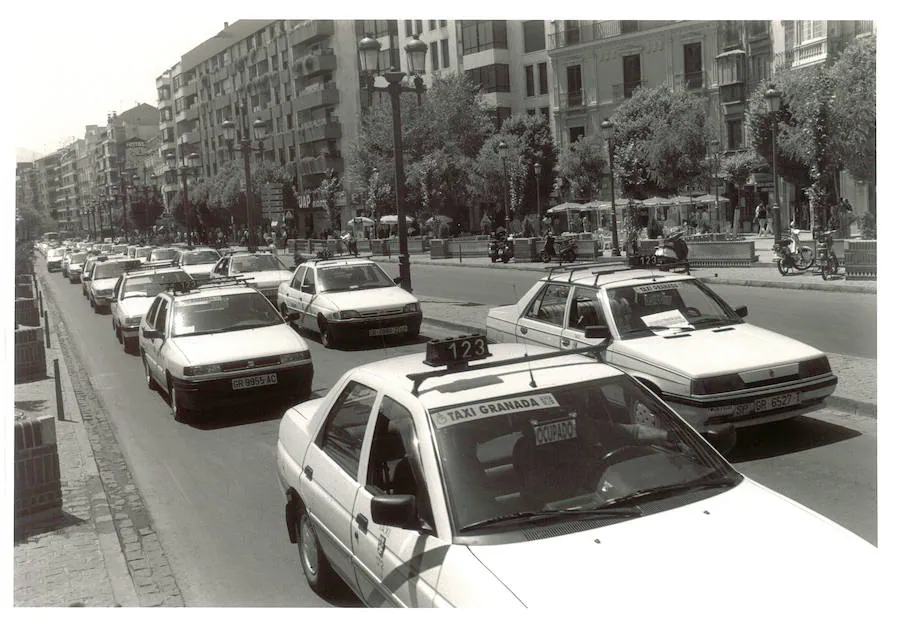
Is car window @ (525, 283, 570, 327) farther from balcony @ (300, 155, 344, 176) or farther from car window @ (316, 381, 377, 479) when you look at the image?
balcony @ (300, 155, 344, 176)

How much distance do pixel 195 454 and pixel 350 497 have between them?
521cm

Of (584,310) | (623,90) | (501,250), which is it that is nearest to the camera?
(584,310)

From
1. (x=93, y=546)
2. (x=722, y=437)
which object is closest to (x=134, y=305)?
(x=93, y=546)

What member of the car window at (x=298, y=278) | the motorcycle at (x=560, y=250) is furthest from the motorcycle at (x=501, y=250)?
the car window at (x=298, y=278)

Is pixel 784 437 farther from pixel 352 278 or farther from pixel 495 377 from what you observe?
pixel 352 278

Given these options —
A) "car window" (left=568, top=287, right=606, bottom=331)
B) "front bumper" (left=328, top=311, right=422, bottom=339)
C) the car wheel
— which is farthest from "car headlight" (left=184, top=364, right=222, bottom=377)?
the car wheel

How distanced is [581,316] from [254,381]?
3942 mm

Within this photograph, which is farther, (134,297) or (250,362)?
(134,297)

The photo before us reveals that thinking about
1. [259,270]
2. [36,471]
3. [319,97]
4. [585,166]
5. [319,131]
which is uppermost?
[319,97]

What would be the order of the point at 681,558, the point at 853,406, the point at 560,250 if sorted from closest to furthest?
the point at 681,558 → the point at 853,406 → the point at 560,250

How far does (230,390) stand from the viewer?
35.1 ft

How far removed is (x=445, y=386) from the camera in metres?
4.50

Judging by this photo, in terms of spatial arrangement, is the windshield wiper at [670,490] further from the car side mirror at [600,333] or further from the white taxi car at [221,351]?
the white taxi car at [221,351]
